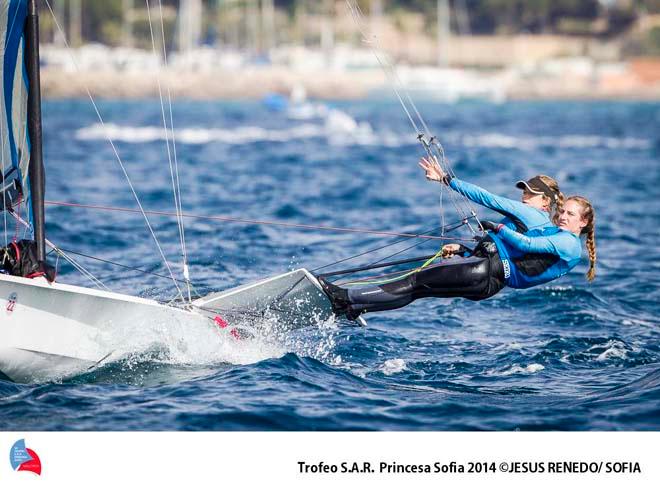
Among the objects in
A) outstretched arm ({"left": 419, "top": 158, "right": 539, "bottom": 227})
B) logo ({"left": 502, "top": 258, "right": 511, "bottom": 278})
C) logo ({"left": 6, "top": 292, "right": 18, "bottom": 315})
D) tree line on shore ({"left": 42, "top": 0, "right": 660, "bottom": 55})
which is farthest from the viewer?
tree line on shore ({"left": 42, "top": 0, "right": 660, "bottom": 55})

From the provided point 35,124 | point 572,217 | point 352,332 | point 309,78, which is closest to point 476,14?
point 309,78

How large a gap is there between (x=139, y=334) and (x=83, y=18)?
9451 centimetres

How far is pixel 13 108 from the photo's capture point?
797 centimetres

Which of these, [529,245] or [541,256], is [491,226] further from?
[541,256]

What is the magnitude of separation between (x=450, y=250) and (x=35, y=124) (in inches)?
133

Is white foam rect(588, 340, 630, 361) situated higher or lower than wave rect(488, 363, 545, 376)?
lower

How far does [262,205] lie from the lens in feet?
61.9

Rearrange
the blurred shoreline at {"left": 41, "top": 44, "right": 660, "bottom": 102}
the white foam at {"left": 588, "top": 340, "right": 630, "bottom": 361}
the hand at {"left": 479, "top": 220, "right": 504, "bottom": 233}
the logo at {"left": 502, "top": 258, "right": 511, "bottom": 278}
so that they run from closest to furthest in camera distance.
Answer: the hand at {"left": 479, "top": 220, "right": 504, "bottom": 233}
the logo at {"left": 502, "top": 258, "right": 511, "bottom": 278}
the white foam at {"left": 588, "top": 340, "right": 630, "bottom": 361}
the blurred shoreline at {"left": 41, "top": 44, "right": 660, "bottom": 102}

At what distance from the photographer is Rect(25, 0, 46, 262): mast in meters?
7.63

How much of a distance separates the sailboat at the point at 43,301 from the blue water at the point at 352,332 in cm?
21
